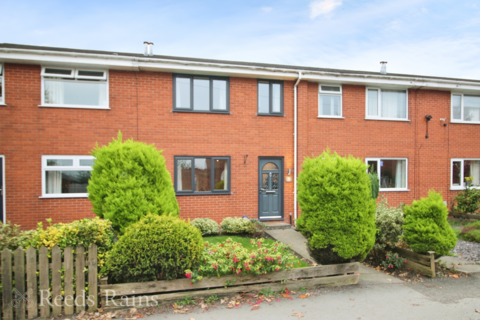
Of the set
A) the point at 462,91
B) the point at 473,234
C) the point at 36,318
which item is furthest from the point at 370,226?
the point at 462,91

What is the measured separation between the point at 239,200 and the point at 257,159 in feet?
5.13

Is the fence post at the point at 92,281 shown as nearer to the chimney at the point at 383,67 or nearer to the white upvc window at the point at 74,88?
the white upvc window at the point at 74,88

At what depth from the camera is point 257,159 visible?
35.0 feet

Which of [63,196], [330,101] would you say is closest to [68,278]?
[63,196]

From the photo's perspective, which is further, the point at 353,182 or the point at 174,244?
the point at 353,182

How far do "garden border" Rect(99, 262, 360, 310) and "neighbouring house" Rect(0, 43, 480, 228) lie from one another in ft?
17.8

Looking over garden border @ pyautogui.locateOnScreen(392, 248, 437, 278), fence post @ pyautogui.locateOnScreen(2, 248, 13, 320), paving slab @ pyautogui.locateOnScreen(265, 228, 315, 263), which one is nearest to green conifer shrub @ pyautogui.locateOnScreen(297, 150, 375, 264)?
garden border @ pyautogui.locateOnScreen(392, 248, 437, 278)

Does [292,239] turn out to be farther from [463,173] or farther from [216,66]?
[463,173]

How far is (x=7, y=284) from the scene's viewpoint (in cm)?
395

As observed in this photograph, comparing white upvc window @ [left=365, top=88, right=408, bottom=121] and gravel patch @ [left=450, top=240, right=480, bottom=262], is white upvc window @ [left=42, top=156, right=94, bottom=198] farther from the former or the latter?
gravel patch @ [left=450, top=240, right=480, bottom=262]

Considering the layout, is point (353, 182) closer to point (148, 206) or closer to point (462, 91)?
point (148, 206)

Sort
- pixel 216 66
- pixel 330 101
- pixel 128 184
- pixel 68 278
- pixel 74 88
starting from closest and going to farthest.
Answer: pixel 68 278 < pixel 128 184 < pixel 74 88 < pixel 216 66 < pixel 330 101

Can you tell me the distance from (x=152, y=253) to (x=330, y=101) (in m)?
9.16

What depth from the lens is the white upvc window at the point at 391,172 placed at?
11.9m
